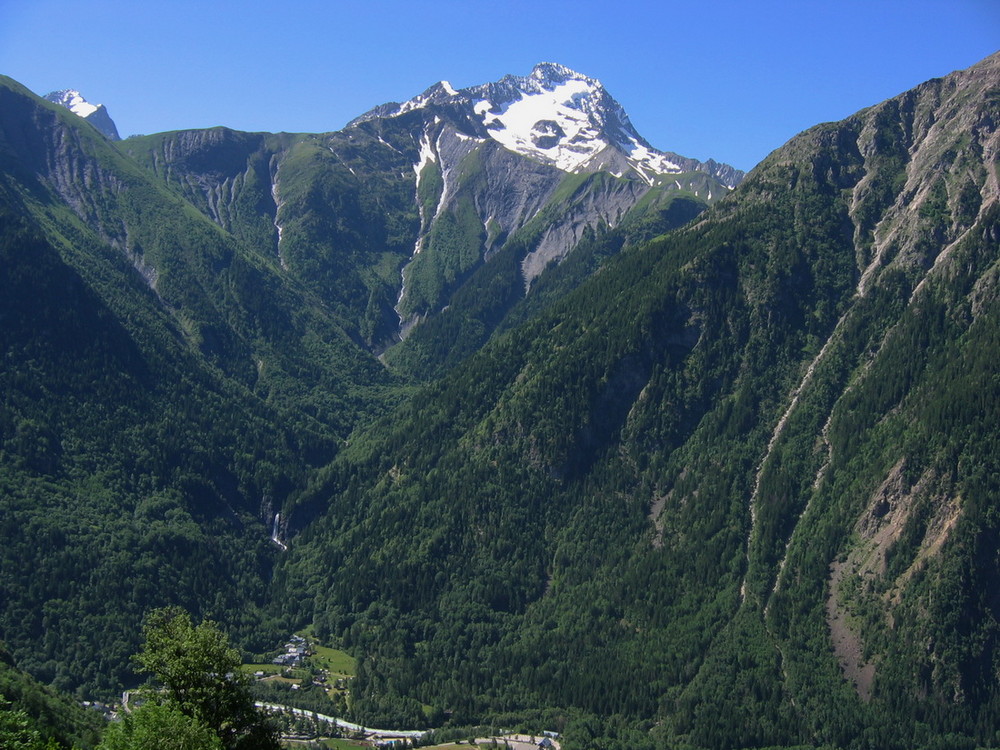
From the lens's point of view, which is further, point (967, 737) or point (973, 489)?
point (973, 489)

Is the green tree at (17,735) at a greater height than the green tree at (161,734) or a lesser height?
lesser

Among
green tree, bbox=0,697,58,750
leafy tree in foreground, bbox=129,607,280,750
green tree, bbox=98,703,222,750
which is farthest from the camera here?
leafy tree in foreground, bbox=129,607,280,750

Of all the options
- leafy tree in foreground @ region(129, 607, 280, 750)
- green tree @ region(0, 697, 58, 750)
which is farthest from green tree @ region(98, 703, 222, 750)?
leafy tree in foreground @ region(129, 607, 280, 750)

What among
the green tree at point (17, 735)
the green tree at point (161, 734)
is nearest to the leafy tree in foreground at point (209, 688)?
the green tree at point (161, 734)

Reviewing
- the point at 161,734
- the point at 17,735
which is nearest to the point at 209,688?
the point at 161,734

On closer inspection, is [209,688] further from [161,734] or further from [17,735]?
[17,735]

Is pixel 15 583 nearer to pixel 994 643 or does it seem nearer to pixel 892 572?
pixel 892 572

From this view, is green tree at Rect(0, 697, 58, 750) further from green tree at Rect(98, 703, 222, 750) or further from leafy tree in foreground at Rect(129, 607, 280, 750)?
leafy tree in foreground at Rect(129, 607, 280, 750)

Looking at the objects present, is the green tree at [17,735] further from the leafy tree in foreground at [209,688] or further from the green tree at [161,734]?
the leafy tree in foreground at [209,688]

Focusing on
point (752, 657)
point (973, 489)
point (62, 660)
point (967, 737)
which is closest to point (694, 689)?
point (752, 657)
